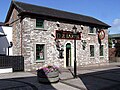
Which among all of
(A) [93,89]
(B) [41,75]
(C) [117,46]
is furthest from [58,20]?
(C) [117,46]

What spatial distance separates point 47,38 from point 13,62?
434 cm

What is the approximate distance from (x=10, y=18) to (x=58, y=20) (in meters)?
6.00

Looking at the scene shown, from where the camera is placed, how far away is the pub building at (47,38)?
16.7m

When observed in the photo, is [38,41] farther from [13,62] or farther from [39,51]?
[13,62]

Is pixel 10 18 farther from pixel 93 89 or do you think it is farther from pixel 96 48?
pixel 93 89

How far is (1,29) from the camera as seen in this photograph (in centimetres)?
1900

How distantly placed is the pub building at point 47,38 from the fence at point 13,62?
0.48 metres

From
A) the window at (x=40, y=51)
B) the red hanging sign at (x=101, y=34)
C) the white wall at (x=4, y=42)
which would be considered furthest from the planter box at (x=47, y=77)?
the red hanging sign at (x=101, y=34)

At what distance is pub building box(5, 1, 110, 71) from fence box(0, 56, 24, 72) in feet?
1.56

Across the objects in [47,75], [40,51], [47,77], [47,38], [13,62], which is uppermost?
[47,38]

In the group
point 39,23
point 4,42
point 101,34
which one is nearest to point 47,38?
point 39,23

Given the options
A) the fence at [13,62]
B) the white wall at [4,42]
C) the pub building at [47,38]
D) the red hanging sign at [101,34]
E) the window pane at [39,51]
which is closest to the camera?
the fence at [13,62]

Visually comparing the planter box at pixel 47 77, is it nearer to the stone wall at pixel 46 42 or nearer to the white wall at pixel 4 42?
the stone wall at pixel 46 42

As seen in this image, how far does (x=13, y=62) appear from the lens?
15.8 m
